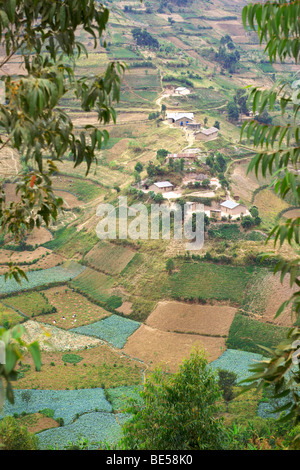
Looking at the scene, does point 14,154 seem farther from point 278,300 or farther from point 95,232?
point 278,300

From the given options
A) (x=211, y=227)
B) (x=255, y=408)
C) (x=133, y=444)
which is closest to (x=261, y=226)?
(x=211, y=227)

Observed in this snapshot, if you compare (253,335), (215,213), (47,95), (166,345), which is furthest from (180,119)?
(47,95)

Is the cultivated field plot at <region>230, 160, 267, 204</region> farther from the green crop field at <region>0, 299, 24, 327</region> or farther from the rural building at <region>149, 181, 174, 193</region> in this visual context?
the green crop field at <region>0, 299, 24, 327</region>

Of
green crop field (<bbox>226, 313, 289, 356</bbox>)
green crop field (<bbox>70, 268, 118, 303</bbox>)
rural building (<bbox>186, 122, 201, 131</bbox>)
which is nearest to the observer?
green crop field (<bbox>226, 313, 289, 356</bbox>)

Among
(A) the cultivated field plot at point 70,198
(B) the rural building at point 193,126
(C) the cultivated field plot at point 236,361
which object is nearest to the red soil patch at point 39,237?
(A) the cultivated field plot at point 70,198

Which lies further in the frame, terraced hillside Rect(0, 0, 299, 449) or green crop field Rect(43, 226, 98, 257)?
green crop field Rect(43, 226, 98, 257)

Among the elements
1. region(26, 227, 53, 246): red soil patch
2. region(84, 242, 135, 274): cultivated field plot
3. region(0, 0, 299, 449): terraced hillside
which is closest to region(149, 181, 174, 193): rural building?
region(0, 0, 299, 449): terraced hillside
